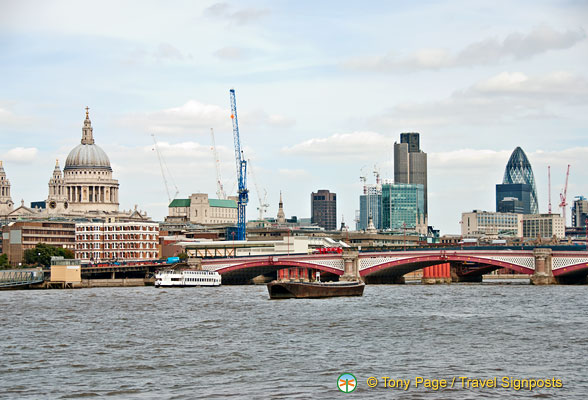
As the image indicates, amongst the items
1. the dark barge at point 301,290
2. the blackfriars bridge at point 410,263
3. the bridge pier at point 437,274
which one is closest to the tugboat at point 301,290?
the dark barge at point 301,290

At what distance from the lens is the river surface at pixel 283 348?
51188 mm

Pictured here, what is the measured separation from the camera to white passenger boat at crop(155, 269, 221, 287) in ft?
515

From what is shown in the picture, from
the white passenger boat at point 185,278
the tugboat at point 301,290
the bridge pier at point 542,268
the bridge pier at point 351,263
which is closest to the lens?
the tugboat at point 301,290

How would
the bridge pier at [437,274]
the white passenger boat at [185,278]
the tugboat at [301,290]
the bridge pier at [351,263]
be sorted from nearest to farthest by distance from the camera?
the tugboat at [301,290] → the white passenger boat at [185,278] → the bridge pier at [351,263] → the bridge pier at [437,274]

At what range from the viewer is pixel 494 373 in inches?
2146

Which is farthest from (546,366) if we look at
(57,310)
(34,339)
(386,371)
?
(57,310)

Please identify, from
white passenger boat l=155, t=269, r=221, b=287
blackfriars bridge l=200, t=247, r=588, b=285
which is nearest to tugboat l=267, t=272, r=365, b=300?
white passenger boat l=155, t=269, r=221, b=287

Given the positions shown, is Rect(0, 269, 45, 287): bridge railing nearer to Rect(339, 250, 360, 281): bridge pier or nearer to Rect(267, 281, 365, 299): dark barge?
Rect(339, 250, 360, 281): bridge pier

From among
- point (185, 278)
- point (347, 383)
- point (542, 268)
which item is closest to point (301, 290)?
point (185, 278)

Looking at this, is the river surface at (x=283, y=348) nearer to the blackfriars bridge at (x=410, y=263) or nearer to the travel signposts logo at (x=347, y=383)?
the travel signposts logo at (x=347, y=383)

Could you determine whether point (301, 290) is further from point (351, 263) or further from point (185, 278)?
point (351, 263)

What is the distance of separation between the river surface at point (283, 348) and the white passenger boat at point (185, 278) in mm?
49578

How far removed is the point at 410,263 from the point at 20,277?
56.1 m

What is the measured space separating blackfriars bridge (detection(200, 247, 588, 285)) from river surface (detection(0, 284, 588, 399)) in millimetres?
48200
